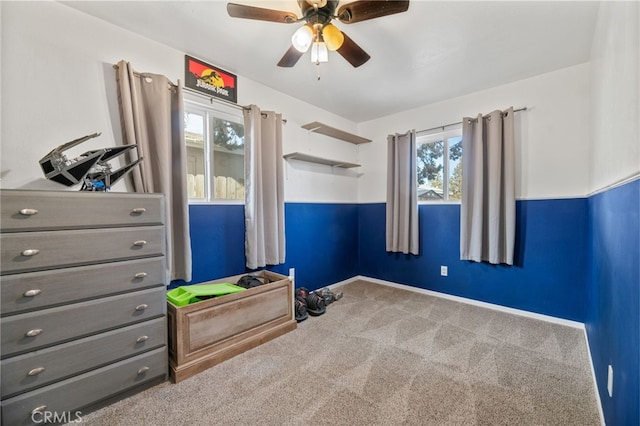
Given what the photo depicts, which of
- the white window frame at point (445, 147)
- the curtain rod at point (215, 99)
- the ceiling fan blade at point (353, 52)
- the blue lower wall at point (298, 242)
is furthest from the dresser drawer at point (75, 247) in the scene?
the white window frame at point (445, 147)

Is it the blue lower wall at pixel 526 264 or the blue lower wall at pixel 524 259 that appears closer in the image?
the blue lower wall at pixel 524 259

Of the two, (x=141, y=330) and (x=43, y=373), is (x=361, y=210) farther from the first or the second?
(x=43, y=373)

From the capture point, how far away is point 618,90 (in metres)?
1.29

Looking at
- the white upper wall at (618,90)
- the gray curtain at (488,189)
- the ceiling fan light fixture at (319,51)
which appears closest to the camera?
the white upper wall at (618,90)

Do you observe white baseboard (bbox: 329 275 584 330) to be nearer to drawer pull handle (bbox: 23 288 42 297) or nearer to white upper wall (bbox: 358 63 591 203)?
white upper wall (bbox: 358 63 591 203)

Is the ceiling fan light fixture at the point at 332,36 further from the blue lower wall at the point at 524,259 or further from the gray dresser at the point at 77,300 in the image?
the blue lower wall at the point at 524,259

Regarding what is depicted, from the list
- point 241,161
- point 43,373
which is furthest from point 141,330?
point 241,161

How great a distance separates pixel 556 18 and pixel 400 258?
111 inches

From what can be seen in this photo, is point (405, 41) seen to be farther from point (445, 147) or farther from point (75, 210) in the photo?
point (75, 210)

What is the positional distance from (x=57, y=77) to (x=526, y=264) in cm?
433

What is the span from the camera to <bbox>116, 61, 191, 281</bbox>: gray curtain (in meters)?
1.90

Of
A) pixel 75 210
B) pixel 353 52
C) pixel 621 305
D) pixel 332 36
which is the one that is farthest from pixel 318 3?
pixel 621 305

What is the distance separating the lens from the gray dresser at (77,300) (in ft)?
4.08

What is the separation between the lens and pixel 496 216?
9.10 feet
